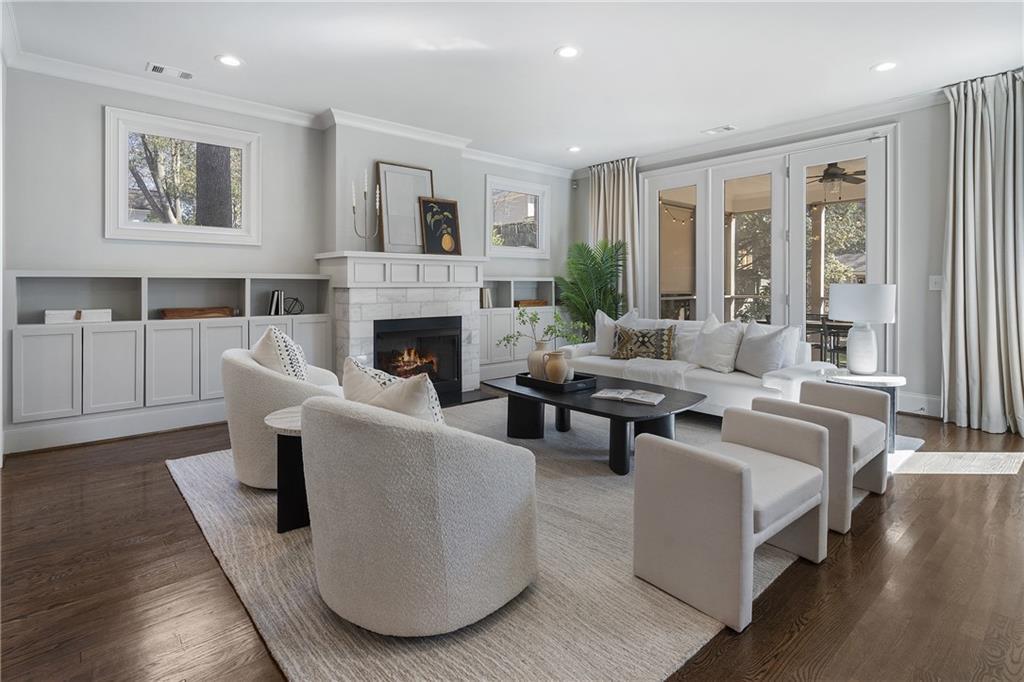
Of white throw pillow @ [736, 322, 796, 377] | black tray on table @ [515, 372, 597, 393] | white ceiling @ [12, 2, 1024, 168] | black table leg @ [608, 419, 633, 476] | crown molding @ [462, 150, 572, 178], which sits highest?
crown molding @ [462, 150, 572, 178]

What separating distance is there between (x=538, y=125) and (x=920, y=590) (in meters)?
4.66

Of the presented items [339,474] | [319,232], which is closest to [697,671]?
[339,474]

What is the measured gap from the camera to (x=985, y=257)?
428cm

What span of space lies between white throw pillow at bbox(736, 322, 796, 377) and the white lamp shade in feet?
1.39

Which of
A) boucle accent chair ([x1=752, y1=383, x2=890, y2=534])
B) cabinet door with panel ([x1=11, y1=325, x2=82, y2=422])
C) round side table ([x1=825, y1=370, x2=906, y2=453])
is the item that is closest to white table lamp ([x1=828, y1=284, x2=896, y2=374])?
round side table ([x1=825, y1=370, x2=906, y2=453])

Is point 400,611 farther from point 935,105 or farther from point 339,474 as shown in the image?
point 935,105

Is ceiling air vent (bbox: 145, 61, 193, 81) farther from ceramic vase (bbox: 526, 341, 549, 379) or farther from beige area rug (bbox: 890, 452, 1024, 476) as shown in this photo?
beige area rug (bbox: 890, 452, 1024, 476)

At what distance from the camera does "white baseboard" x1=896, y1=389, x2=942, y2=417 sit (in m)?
4.66

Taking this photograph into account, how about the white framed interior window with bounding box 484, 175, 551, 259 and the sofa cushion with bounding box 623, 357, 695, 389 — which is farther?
the white framed interior window with bounding box 484, 175, 551, 259

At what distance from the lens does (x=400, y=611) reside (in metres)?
1.67

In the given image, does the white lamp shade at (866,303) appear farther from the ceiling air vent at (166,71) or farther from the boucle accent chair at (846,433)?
the ceiling air vent at (166,71)

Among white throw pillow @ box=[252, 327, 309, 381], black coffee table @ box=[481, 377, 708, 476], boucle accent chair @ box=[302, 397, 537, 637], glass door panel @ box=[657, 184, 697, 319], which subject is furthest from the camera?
glass door panel @ box=[657, 184, 697, 319]

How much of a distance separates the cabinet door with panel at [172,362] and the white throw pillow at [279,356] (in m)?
1.63

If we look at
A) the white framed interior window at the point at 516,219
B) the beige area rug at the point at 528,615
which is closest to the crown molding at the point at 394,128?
the white framed interior window at the point at 516,219
